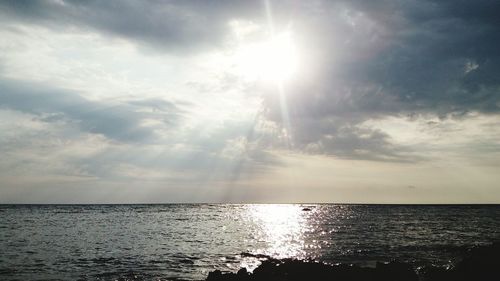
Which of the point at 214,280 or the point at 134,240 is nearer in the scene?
the point at 214,280

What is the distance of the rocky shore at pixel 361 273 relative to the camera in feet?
79.8

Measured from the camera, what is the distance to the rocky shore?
2431 cm

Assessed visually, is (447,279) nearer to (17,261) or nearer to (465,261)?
(465,261)

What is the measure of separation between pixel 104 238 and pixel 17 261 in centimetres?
2218

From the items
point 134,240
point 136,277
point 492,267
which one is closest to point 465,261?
point 492,267

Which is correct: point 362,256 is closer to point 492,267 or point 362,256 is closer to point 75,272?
point 492,267

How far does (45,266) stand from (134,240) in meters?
22.1

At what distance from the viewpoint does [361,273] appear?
2481cm

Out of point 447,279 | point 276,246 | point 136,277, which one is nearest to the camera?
point 447,279

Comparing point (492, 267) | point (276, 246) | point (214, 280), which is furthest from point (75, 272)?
point (492, 267)

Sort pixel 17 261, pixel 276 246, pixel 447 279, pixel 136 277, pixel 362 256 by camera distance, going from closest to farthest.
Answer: pixel 447 279, pixel 136 277, pixel 17 261, pixel 362 256, pixel 276 246

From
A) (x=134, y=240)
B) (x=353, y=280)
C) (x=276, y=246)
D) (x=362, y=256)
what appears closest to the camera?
(x=353, y=280)

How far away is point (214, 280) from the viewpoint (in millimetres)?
24250

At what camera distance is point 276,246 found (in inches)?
2077
